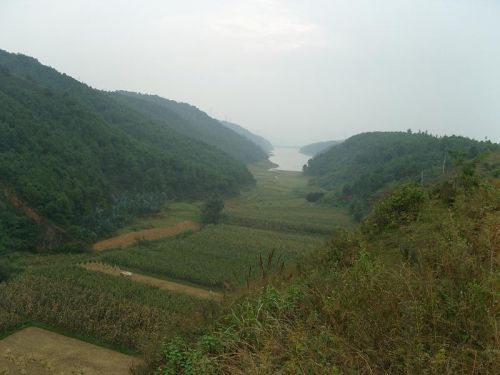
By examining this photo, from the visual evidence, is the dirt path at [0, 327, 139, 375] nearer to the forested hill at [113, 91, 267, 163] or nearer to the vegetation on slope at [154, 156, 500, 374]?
the vegetation on slope at [154, 156, 500, 374]

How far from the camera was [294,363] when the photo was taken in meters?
5.32

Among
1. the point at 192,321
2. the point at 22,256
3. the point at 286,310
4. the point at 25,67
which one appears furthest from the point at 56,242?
the point at 25,67

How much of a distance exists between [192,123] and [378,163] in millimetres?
87589

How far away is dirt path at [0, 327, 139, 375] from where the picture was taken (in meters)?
16.5

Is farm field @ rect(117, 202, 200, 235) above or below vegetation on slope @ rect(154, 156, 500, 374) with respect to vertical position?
below

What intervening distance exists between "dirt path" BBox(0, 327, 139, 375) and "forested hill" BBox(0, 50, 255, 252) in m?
15.4

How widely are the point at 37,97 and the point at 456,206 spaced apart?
6454cm

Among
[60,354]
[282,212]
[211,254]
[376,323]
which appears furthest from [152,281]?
[282,212]

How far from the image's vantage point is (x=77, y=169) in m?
49.2

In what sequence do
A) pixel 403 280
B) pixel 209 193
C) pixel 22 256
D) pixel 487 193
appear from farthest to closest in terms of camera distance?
pixel 209 193, pixel 22 256, pixel 487 193, pixel 403 280

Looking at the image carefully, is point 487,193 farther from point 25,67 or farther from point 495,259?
point 25,67

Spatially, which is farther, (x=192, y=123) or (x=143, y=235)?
(x=192, y=123)

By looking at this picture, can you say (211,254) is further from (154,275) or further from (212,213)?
(212,213)

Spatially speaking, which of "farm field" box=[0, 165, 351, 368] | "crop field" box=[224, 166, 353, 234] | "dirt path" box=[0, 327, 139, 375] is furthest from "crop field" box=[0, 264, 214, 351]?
"crop field" box=[224, 166, 353, 234]
